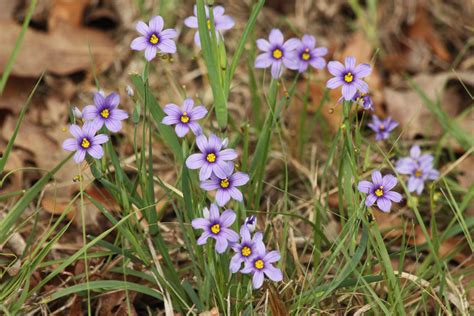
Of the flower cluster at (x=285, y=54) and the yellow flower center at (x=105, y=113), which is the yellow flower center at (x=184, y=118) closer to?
the yellow flower center at (x=105, y=113)

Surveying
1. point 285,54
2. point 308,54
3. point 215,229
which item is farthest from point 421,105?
point 215,229

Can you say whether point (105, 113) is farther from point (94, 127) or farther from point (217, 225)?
point (217, 225)

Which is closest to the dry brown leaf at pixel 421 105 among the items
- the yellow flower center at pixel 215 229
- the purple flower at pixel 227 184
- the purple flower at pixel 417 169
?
the purple flower at pixel 417 169

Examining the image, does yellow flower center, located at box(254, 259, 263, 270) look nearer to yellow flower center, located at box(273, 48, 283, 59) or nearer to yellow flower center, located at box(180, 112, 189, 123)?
yellow flower center, located at box(180, 112, 189, 123)

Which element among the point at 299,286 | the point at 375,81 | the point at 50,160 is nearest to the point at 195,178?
the point at 299,286

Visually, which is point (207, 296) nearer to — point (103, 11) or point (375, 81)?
point (375, 81)

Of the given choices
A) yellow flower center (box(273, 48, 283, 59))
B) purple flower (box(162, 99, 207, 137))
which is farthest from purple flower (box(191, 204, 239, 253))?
yellow flower center (box(273, 48, 283, 59))
